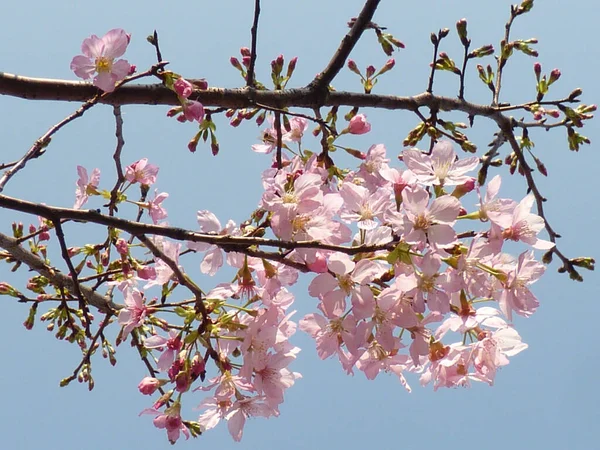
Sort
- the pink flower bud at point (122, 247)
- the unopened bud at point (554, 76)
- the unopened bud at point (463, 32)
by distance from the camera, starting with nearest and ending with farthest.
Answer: the pink flower bud at point (122, 247), the unopened bud at point (463, 32), the unopened bud at point (554, 76)

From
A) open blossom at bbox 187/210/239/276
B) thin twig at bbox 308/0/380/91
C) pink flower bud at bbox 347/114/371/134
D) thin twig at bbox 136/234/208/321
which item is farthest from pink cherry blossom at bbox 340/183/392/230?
pink flower bud at bbox 347/114/371/134

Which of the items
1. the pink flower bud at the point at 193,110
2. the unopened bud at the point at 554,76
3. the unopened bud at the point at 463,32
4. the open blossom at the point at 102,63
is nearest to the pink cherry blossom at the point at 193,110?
the pink flower bud at the point at 193,110

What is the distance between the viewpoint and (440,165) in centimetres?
202

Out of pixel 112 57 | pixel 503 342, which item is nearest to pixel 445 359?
pixel 503 342

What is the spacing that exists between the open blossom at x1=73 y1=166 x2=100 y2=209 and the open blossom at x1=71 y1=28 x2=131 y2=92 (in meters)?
0.77

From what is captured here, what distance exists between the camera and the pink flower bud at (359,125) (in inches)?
130

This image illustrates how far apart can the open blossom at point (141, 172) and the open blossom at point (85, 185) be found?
0.20m

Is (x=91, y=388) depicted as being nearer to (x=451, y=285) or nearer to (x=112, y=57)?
(x=112, y=57)

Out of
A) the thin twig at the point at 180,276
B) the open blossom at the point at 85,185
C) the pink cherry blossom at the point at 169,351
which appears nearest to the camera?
the thin twig at the point at 180,276

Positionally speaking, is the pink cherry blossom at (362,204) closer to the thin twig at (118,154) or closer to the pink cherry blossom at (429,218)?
the pink cherry blossom at (429,218)

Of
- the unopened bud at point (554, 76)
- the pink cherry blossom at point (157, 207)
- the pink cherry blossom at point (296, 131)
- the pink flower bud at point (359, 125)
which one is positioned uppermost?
the pink cherry blossom at point (296, 131)

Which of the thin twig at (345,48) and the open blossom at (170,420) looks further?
the thin twig at (345,48)

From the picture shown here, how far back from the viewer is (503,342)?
229cm

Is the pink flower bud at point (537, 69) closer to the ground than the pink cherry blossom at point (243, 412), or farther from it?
farther from it
